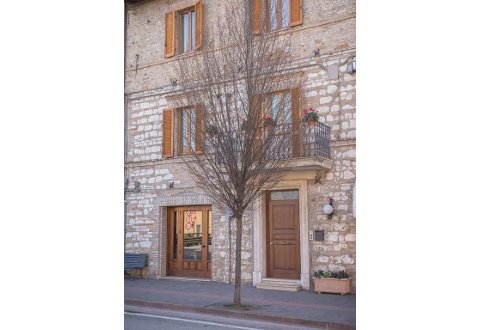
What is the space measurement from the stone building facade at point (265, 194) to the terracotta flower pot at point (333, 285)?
1.12 feet

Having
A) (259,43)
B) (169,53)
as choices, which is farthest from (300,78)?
(169,53)

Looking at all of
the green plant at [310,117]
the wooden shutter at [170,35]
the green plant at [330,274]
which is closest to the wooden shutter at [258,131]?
the green plant at [310,117]

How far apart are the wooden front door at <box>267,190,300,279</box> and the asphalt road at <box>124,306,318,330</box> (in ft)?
9.18

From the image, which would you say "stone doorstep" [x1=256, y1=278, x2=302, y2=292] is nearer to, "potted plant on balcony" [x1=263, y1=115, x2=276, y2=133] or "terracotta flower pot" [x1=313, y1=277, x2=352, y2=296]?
"terracotta flower pot" [x1=313, y1=277, x2=352, y2=296]

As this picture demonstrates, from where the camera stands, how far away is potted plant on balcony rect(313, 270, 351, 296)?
8.39 metres

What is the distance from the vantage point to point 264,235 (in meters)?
9.78

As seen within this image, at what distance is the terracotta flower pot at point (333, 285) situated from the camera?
27.5 ft

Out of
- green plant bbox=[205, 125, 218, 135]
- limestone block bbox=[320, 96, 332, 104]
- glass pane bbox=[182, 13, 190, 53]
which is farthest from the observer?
glass pane bbox=[182, 13, 190, 53]

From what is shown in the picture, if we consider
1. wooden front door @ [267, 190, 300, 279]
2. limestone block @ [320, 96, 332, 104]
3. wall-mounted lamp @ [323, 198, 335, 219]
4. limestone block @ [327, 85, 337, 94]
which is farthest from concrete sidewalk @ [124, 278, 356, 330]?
limestone block @ [327, 85, 337, 94]

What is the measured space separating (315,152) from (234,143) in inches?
81.2

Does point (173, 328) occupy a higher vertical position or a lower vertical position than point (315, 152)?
lower
